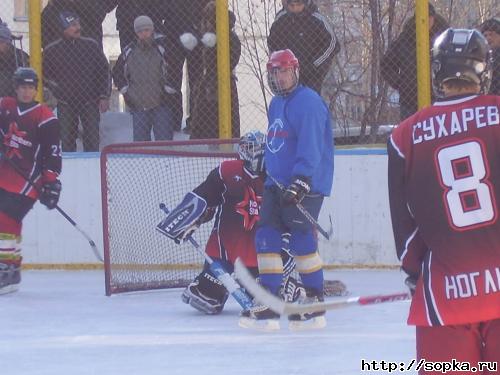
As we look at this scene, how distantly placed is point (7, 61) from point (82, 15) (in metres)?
0.62

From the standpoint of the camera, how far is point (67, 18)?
8047 mm

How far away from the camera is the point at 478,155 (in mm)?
2777

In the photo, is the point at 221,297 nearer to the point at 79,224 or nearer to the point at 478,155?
the point at 79,224

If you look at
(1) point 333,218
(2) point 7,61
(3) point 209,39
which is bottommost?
(1) point 333,218

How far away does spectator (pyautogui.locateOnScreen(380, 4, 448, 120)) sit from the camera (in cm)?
787

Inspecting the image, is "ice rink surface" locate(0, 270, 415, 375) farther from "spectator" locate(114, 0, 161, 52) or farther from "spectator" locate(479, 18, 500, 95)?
"spectator" locate(114, 0, 161, 52)

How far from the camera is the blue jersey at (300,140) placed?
17.4ft

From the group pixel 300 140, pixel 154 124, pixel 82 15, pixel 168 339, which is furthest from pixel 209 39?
pixel 168 339

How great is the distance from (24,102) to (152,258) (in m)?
1.22

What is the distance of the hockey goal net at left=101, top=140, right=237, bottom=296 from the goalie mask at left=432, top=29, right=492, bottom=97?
4.11 metres

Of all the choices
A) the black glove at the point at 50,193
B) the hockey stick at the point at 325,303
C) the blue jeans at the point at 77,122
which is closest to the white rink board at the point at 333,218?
the blue jeans at the point at 77,122

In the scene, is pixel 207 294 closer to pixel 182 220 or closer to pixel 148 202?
pixel 182 220

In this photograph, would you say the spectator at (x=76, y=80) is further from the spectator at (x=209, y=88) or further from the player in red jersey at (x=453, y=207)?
the player in red jersey at (x=453, y=207)

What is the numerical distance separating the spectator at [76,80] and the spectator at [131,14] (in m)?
0.21
